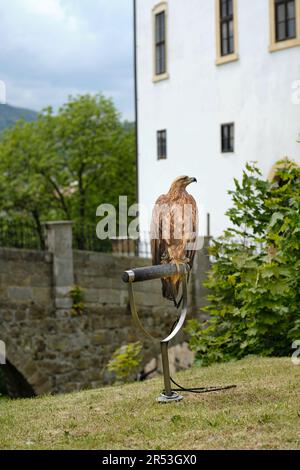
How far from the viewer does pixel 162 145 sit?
984 inches

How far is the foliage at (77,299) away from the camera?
1722 centimetres

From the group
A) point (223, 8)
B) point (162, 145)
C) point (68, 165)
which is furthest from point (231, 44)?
point (68, 165)

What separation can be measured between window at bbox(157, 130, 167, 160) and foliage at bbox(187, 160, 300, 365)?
10.7 m

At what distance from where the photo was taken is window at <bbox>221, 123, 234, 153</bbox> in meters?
22.9

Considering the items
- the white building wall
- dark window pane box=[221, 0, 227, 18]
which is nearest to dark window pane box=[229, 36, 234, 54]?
the white building wall

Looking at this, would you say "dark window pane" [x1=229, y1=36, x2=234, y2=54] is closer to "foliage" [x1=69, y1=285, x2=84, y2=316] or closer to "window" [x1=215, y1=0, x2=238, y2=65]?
"window" [x1=215, y1=0, x2=238, y2=65]

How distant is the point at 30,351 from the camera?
16547mm

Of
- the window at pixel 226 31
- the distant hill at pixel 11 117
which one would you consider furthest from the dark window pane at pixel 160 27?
the distant hill at pixel 11 117

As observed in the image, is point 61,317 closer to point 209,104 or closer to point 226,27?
point 209,104

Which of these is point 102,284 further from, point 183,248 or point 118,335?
point 183,248

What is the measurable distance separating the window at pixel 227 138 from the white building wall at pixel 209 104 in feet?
0.49

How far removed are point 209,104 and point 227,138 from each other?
1146 mm

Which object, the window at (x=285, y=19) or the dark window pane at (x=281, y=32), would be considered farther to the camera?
the dark window pane at (x=281, y=32)

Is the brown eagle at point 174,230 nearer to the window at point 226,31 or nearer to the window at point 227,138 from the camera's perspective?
the window at point 227,138
